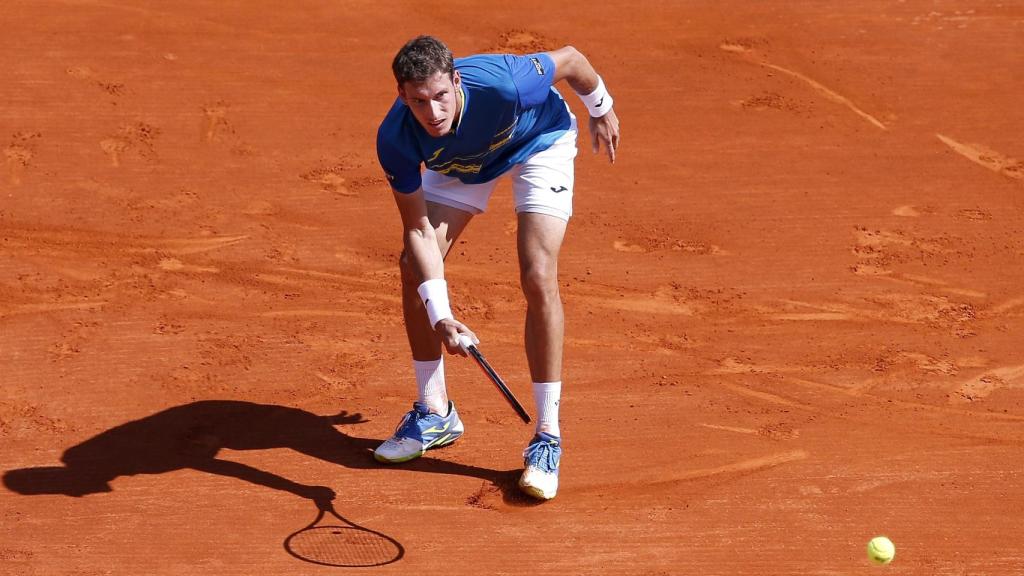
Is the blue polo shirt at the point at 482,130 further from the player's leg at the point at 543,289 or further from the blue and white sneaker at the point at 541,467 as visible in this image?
the blue and white sneaker at the point at 541,467

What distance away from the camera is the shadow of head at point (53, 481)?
5441mm

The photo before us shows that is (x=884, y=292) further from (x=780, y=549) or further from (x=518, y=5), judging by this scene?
(x=518, y=5)

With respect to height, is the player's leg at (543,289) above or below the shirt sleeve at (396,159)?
below

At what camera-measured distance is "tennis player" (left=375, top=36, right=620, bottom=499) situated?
499 centimetres

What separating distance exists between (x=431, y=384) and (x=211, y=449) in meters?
1.08

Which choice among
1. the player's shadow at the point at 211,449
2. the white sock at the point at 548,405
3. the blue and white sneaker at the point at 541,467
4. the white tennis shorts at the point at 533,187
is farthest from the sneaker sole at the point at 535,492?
the white tennis shorts at the point at 533,187

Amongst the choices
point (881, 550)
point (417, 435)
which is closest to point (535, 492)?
point (417, 435)

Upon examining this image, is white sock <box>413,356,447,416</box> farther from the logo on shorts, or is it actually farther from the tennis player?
the logo on shorts

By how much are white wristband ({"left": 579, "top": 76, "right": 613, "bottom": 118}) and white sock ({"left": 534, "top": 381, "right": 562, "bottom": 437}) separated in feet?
4.15

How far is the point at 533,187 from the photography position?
17.7 ft

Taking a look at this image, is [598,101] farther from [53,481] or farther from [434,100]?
[53,481]

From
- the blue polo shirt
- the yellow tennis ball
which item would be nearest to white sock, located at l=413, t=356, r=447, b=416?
the blue polo shirt

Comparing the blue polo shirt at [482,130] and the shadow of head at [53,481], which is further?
the shadow of head at [53,481]

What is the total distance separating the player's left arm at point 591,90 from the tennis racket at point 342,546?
2.00m
